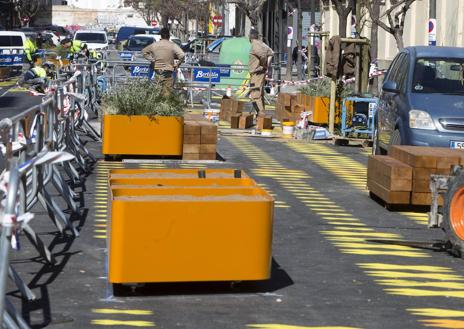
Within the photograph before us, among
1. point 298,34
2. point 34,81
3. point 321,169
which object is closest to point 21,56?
point 298,34

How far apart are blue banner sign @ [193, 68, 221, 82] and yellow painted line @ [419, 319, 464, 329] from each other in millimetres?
24008

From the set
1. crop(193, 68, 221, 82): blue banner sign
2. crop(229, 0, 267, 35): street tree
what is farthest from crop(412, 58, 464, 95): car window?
crop(229, 0, 267, 35): street tree

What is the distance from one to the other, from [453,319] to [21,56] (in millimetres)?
48064

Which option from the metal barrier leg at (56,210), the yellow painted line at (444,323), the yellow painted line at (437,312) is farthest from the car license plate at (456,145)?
the yellow painted line at (444,323)

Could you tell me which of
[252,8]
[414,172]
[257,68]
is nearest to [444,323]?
[414,172]

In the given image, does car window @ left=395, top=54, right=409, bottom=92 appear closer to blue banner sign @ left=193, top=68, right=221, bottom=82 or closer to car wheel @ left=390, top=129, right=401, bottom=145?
car wheel @ left=390, top=129, right=401, bottom=145

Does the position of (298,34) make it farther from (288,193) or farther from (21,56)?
(288,193)

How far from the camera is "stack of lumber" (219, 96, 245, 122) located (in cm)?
2739

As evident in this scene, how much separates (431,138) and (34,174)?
→ 6765 mm

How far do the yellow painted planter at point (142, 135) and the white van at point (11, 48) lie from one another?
36.3 meters

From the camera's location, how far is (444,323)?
8.51 metres

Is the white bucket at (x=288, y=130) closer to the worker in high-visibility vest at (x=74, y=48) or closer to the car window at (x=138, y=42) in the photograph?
the worker in high-visibility vest at (x=74, y=48)

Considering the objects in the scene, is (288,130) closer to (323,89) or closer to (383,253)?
(323,89)

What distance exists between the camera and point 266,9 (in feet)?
254
